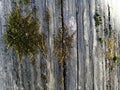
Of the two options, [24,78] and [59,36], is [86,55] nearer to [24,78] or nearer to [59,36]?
[59,36]

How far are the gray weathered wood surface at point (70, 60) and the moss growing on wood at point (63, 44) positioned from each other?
0.04 m

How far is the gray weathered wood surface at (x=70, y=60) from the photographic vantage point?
3.23 m

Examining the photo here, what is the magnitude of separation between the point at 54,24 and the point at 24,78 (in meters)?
0.55

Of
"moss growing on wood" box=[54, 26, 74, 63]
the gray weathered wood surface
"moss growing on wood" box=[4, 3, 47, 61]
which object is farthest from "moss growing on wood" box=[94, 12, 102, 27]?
"moss growing on wood" box=[4, 3, 47, 61]

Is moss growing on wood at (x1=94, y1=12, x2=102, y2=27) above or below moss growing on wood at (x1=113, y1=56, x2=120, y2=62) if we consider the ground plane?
above

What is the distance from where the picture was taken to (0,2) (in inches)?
126

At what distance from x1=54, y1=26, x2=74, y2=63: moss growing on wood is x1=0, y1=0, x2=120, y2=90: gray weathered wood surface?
1.5 inches

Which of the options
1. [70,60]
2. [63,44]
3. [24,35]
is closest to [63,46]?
[63,44]

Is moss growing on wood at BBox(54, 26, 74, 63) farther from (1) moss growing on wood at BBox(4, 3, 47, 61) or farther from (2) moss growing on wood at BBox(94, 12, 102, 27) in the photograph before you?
(2) moss growing on wood at BBox(94, 12, 102, 27)

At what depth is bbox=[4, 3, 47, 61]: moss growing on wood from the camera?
322 cm

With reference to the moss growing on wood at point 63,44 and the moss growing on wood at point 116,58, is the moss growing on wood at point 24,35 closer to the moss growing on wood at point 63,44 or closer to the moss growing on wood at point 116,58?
the moss growing on wood at point 63,44

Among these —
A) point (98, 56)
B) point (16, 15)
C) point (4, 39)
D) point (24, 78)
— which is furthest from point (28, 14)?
point (98, 56)

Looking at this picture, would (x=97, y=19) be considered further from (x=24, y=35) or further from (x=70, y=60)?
(x=24, y=35)

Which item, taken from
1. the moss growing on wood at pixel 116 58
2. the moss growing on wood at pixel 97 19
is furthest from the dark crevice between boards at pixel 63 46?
the moss growing on wood at pixel 116 58
